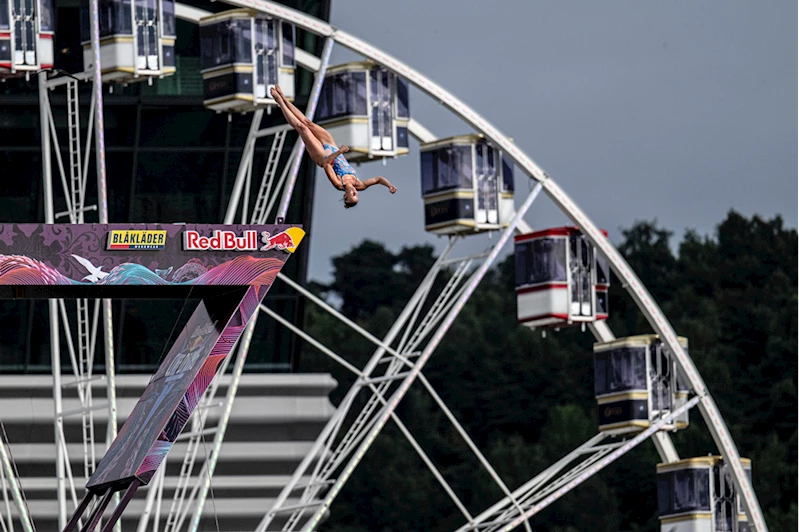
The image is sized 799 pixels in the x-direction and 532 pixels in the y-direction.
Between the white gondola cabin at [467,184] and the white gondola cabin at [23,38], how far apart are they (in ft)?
24.8

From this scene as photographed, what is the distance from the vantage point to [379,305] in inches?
4722

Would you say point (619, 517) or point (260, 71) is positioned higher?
point (260, 71)

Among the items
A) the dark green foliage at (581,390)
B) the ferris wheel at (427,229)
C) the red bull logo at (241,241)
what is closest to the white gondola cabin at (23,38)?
the ferris wheel at (427,229)

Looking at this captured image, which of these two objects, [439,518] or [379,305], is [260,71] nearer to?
[439,518]

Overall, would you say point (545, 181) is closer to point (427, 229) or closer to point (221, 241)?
point (427, 229)

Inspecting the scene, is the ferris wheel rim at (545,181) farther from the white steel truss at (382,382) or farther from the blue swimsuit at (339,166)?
the blue swimsuit at (339,166)

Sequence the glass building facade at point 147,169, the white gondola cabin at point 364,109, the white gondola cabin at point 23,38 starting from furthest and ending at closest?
the glass building facade at point 147,169 → the white gondola cabin at point 364,109 → the white gondola cabin at point 23,38

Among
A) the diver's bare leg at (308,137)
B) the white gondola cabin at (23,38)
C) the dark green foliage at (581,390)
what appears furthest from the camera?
the dark green foliage at (581,390)

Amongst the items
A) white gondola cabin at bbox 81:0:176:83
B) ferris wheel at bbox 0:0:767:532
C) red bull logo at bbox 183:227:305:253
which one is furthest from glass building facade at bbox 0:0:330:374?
red bull logo at bbox 183:227:305:253

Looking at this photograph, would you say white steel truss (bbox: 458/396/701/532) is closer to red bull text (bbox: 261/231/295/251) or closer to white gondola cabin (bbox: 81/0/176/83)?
white gondola cabin (bbox: 81/0/176/83)

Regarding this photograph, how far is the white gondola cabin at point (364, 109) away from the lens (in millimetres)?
37938

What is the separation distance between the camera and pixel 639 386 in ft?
134

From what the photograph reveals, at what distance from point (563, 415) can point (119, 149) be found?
52.6 m

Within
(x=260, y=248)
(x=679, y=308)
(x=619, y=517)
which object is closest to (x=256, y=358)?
(x=260, y=248)
